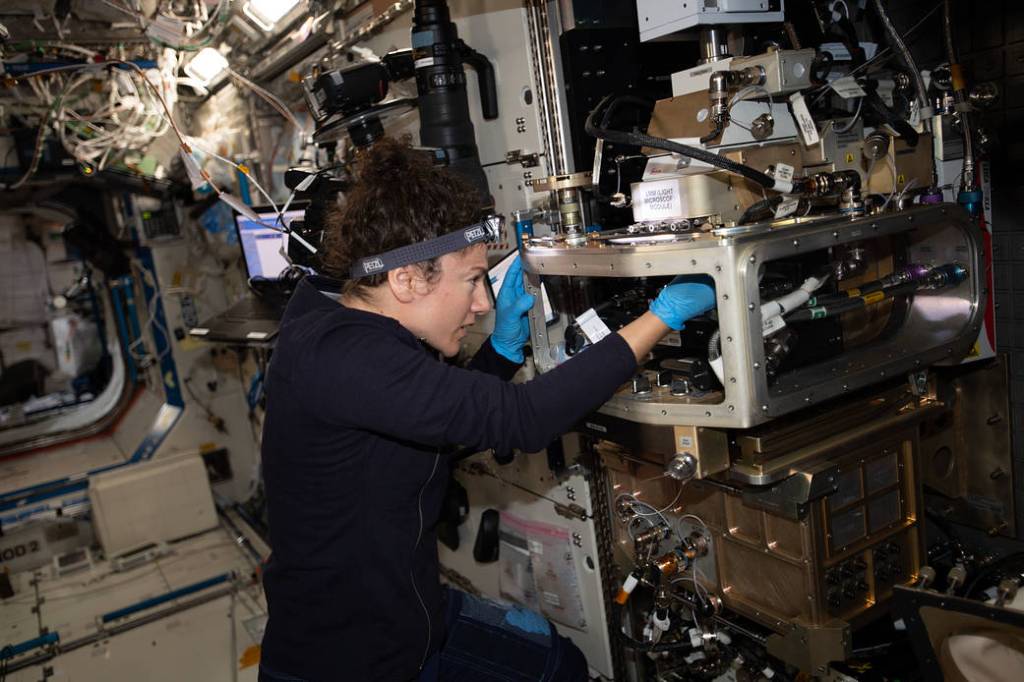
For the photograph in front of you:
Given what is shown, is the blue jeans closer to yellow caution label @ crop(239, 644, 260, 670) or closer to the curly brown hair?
the curly brown hair

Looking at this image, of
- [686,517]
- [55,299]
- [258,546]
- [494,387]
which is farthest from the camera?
[55,299]

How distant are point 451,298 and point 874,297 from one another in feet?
3.43

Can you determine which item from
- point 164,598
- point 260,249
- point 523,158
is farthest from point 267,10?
point 164,598

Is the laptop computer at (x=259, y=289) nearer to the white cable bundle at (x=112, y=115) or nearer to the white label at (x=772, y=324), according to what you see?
the white cable bundle at (x=112, y=115)

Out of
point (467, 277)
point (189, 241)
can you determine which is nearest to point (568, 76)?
point (467, 277)

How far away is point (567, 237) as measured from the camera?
1859 mm

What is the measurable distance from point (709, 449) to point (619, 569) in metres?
0.98

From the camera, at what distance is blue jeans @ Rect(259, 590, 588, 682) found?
2168mm

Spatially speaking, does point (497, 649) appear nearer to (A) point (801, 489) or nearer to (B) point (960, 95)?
(A) point (801, 489)

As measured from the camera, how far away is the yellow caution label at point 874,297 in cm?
181

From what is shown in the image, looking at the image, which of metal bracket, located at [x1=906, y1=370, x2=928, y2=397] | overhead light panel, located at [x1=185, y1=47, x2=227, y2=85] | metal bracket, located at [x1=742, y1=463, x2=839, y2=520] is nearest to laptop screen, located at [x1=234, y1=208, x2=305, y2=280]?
overhead light panel, located at [x1=185, y1=47, x2=227, y2=85]

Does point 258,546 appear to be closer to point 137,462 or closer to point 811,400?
point 137,462

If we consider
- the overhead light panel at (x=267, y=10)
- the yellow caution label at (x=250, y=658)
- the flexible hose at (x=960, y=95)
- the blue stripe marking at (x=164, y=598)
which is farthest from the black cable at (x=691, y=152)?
the blue stripe marking at (x=164, y=598)

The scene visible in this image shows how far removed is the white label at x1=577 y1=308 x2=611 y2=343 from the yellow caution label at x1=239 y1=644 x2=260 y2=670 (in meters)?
2.37
